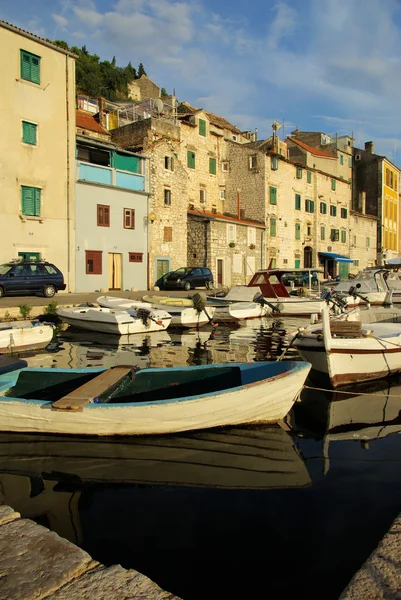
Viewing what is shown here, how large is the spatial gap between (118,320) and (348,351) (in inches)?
329

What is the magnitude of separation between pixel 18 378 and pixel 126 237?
22.0 meters

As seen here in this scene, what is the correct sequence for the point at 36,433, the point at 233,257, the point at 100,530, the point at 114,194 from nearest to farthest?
the point at 100,530, the point at 36,433, the point at 114,194, the point at 233,257

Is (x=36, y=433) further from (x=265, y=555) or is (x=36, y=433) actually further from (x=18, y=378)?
(x=265, y=555)

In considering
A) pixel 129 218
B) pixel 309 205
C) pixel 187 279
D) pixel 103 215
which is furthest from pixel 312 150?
pixel 103 215

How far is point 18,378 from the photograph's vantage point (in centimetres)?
743

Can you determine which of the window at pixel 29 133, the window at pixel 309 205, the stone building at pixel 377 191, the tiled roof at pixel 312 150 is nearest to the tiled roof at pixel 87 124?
the window at pixel 29 133

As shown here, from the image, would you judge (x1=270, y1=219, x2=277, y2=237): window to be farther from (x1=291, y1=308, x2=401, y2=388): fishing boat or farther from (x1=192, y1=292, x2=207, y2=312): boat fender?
(x1=291, y1=308, x2=401, y2=388): fishing boat

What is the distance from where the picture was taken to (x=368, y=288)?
2667 cm

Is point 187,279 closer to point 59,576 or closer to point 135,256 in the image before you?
point 135,256

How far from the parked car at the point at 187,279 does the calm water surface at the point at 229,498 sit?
2129cm

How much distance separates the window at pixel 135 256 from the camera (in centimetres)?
2906

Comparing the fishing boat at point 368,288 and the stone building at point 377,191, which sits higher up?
the stone building at point 377,191

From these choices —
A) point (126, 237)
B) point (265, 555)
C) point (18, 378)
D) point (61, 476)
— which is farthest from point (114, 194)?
point (265, 555)

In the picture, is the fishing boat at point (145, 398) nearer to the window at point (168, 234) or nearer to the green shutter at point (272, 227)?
the window at point (168, 234)
